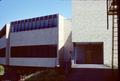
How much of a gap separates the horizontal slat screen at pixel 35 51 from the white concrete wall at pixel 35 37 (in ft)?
2.09

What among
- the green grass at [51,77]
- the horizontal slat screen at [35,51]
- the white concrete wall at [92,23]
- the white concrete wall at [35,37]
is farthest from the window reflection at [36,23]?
the green grass at [51,77]

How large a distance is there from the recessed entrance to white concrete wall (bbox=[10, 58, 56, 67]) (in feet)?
11.7

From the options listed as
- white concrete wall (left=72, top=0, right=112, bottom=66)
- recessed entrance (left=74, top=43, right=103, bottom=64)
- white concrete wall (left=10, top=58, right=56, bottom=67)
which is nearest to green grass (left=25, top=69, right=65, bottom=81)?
white concrete wall (left=72, top=0, right=112, bottom=66)

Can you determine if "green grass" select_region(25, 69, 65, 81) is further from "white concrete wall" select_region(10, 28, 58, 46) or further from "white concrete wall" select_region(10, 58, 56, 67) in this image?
"white concrete wall" select_region(10, 28, 58, 46)

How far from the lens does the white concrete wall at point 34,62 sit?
37.7 metres

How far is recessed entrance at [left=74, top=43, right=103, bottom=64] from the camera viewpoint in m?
36.2

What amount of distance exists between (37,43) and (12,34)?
7121 millimetres

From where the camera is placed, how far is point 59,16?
37.0 m

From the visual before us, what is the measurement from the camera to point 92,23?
30.7 meters

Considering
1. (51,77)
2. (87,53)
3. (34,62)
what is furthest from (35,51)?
(51,77)

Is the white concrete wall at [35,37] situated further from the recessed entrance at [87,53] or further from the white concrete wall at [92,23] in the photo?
the white concrete wall at [92,23]

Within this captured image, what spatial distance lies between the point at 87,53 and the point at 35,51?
8365mm

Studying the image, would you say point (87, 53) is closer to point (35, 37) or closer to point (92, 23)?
point (92, 23)

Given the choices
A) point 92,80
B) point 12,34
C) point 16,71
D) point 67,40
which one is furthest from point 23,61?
point 92,80
